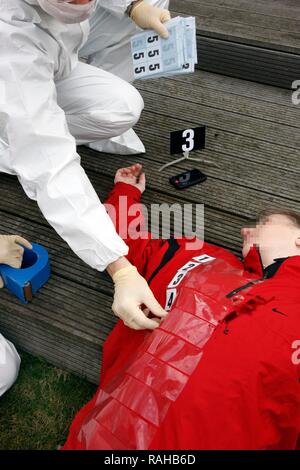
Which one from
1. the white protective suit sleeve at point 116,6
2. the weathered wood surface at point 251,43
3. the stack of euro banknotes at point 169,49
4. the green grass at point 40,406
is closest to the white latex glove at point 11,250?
the green grass at point 40,406

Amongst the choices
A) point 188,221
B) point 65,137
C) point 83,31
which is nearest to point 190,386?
point 65,137

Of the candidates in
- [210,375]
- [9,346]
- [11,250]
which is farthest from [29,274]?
[210,375]

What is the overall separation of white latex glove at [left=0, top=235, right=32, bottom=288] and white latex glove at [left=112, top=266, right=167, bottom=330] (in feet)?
1.26

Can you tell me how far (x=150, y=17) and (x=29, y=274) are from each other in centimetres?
108

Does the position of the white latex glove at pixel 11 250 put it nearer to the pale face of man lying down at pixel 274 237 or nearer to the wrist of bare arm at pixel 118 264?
the wrist of bare arm at pixel 118 264

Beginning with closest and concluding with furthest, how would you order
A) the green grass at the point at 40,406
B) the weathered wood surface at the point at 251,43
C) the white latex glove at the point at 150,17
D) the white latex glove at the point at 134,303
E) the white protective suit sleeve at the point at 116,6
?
the white latex glove at the point at 134,303
the green grass at the point at 40,406
the white latex glove at the point at 150,17
the white protective suit sleeve at the point at 116,6
the weathered wood surface at the point at 251,43

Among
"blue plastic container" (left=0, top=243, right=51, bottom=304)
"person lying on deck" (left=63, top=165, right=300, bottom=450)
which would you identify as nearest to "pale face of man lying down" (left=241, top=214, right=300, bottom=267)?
"person lying on deck" (left=63, top=165, right=300, bottom=450)

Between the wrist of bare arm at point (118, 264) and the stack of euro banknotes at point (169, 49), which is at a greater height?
the stack of euro banknotes at point (169, 49)

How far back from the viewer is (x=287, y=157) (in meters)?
2.14

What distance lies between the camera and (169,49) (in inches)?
73.0

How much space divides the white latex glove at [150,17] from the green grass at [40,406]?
4.23 ft

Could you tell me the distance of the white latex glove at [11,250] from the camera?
1462 millimetres

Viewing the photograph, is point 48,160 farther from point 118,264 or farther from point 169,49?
point 169,49
